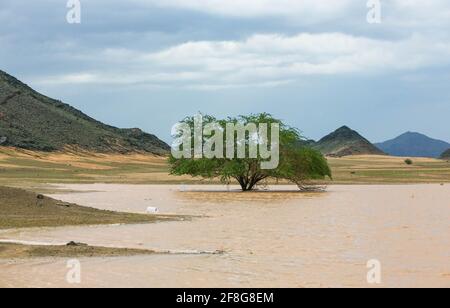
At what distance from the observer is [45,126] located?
144m

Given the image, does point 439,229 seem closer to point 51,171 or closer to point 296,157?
point 296,157

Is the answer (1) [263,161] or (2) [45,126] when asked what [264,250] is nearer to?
(1) [263,161]

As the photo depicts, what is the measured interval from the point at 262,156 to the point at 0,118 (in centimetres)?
8660

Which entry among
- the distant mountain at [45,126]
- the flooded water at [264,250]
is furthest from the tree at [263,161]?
the distant mountain at [45,126]

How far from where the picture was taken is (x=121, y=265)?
61.0 ft

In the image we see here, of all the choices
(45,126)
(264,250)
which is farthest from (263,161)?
(45,126)

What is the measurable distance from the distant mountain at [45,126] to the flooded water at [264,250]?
9516 centimetres

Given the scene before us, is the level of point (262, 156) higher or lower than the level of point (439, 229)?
higher

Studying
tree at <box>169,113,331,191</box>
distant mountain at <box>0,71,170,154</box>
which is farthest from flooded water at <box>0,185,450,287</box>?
distant mountain at <box>0,71,170,154</box>

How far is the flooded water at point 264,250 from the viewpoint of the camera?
16.8 meters

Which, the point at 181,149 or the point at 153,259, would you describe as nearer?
the point at 153,259

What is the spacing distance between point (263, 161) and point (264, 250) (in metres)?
42.3
